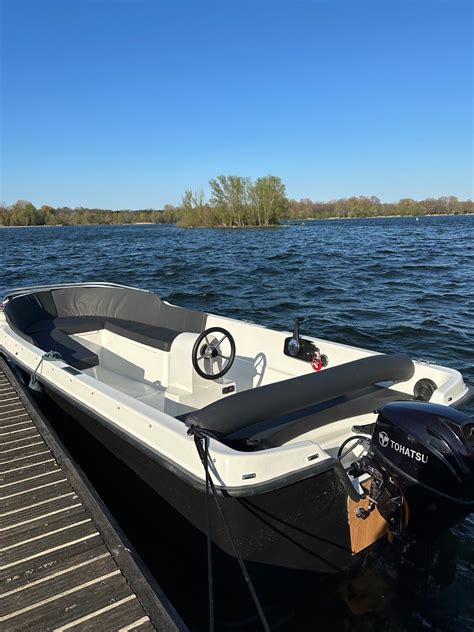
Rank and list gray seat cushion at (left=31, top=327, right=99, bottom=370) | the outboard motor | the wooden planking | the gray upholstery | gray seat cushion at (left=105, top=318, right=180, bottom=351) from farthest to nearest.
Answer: the gray upholstery
gray seat cushion at (left=105, top=318, right=180, bottom=351)
gray seat cushion at (left=31, top=327, right=99, bottom=370)
the wooden planking
the outboard motor

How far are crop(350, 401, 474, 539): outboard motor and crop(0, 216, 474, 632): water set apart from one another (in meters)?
0.44

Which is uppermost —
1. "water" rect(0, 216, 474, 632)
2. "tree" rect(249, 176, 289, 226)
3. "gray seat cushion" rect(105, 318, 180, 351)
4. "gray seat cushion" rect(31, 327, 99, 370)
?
"tree" rect(249, 176, 289, 226)

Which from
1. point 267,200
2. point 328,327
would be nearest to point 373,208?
point 267,200

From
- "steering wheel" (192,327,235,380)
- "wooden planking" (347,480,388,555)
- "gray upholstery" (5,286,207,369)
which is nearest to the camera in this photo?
"wooden planking" (347,480,388,555)

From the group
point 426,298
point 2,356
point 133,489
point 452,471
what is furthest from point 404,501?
point 426,298

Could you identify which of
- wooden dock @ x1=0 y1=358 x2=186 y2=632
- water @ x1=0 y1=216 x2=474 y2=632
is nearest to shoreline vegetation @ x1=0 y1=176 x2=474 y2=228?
water @ x1=0 y1=216 x2=474 y2=632

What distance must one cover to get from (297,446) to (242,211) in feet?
181

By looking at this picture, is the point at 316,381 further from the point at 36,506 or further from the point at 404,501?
the point at 36,506

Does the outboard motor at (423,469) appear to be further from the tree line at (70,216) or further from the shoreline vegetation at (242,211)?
the tree line at (70,216)

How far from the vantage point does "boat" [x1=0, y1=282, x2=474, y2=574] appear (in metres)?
2.51

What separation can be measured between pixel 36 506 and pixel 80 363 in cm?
273

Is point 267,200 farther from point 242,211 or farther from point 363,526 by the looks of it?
point 363,526

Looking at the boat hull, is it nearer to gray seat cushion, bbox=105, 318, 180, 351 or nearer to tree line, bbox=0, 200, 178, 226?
gray seat cushion, bbox=105, 318, 180, 351

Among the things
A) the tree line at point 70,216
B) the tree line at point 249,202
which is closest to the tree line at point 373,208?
the tree line at point 70,216
